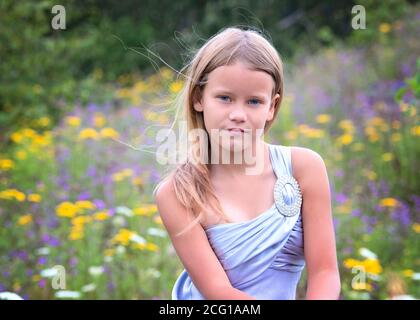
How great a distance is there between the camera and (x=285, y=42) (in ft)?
40.5

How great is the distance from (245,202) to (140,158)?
3783mm

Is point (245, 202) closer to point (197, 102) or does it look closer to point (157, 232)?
point (197, 102)

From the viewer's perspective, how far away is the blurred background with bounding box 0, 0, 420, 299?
3.57 m

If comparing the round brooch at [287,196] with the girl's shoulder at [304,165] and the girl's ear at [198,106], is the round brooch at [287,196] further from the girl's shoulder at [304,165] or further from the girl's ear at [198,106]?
the girl's ear at [198,106]

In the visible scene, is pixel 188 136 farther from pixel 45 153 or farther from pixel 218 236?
pixel 45 153

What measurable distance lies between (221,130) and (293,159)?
0.25 m

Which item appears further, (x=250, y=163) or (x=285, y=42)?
(x=285, y=42)

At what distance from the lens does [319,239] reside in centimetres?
194

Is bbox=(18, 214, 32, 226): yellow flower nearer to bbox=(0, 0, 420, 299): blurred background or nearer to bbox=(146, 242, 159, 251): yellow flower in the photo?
bbox=(0, 0, 420, 299): blurred background

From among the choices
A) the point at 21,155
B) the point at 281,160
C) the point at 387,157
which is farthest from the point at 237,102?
the point at 21,155

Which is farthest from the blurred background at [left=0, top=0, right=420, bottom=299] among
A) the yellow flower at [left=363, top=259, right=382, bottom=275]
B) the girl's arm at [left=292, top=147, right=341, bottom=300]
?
the girl's arm at [left=292, top=147, right=341, bottom=300]

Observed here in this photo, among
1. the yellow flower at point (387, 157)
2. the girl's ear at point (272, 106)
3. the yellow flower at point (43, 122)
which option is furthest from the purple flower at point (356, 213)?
the yellow flower at point (43, 122)

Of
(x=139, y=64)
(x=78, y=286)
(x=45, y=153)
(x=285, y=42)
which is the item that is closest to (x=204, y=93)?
(x=78, y=286)

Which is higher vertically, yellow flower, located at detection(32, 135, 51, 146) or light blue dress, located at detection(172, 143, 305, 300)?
yellow flower, located at detection(32, 135, 51, 146)
